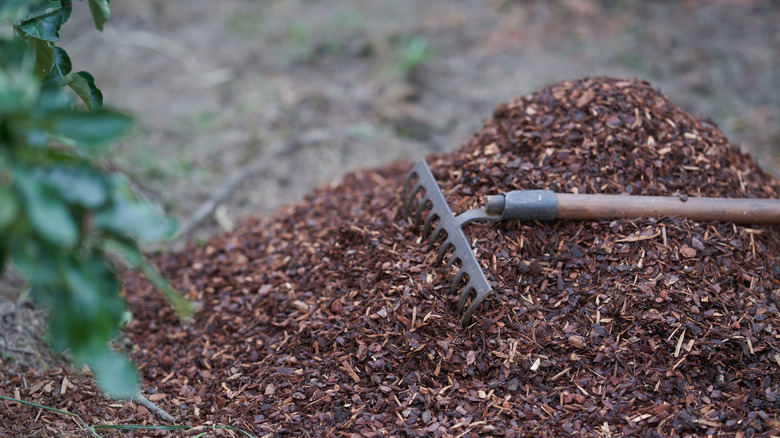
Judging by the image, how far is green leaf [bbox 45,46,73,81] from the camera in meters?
1.93

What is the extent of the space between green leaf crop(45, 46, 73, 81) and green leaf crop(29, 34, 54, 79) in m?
0.01

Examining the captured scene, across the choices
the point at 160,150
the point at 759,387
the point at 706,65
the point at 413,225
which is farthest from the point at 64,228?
the point at 706,65

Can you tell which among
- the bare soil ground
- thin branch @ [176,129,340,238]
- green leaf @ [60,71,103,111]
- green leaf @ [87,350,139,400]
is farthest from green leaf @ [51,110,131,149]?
thin branch @ [176,129,340,238]

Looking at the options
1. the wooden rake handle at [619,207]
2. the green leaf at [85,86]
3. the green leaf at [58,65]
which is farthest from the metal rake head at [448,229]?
the green leaf at [58,65]

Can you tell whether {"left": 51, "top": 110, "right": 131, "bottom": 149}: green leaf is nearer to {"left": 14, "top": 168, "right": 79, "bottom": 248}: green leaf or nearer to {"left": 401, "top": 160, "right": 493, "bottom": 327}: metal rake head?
{"left": 14, "top": 168, "right": 79, "bottom": 248}: green leaf

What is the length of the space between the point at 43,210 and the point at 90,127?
22 centimetres

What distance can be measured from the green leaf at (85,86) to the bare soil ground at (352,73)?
165cm

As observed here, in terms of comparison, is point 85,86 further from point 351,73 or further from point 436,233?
point 351,73

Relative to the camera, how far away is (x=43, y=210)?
1174 mm

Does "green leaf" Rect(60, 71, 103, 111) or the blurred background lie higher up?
"green leaf" Rect(60, 71, 103, 111)

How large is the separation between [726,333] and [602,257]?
53 centimetres

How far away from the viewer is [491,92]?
17.6ft

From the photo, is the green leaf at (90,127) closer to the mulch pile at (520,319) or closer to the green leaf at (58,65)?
the green leaf at (58,65)

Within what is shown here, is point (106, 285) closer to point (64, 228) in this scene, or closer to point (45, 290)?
point (45, 290)
